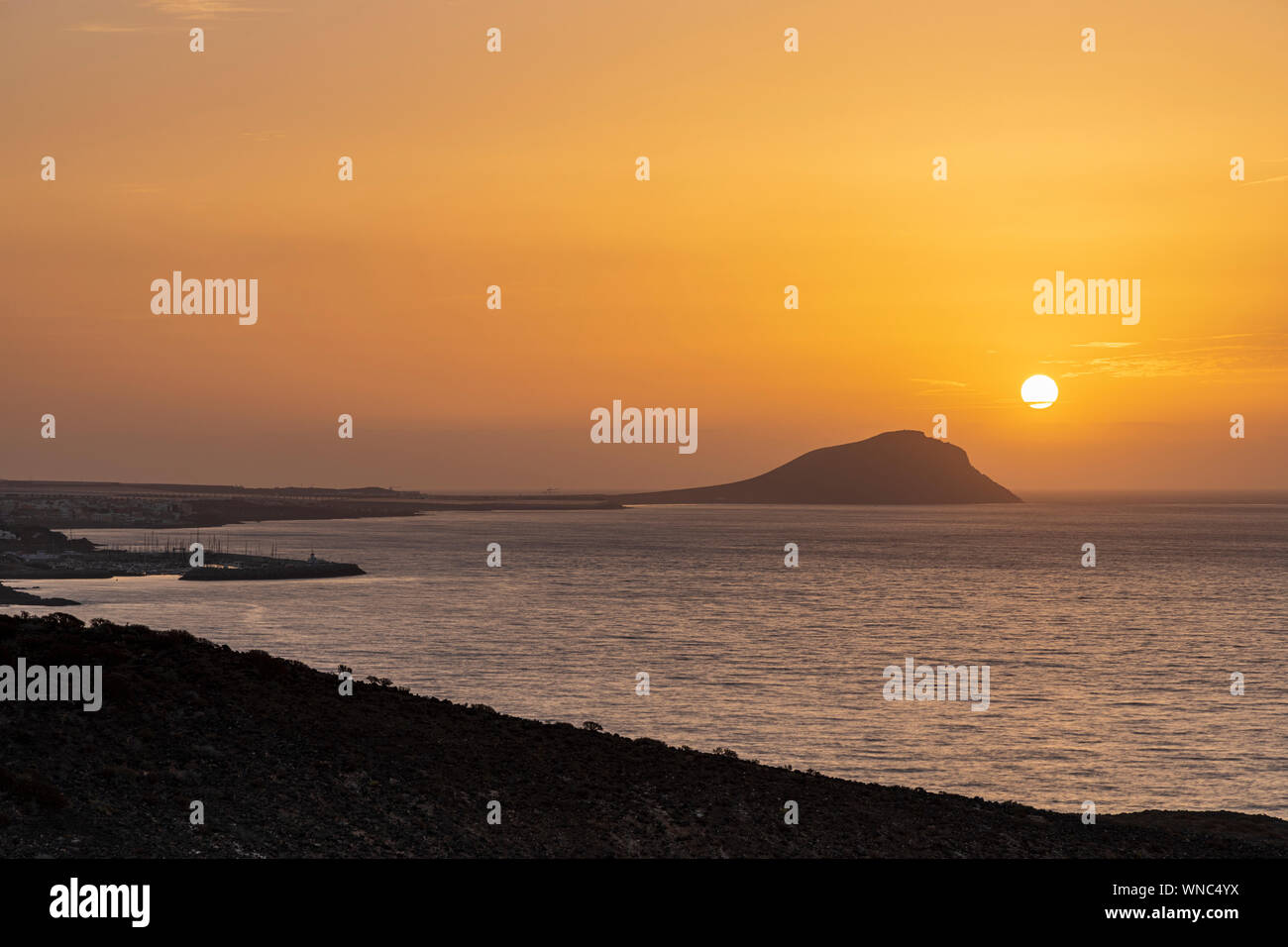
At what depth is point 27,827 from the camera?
1542 centimetres

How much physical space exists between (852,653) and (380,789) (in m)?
52.6

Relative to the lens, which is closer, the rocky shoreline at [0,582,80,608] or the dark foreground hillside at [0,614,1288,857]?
the dark foreground hillside at [0,614,1288,857]

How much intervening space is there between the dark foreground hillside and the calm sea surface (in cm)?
1282

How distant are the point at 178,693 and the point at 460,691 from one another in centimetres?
2963

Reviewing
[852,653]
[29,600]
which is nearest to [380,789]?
[852,653]

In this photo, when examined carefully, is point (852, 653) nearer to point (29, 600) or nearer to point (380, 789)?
point (380, 789)

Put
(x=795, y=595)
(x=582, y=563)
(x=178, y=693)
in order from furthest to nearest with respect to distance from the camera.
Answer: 1. (x=582, y=563)
2. (x=795, y=595)
3. (x=178, y=693)

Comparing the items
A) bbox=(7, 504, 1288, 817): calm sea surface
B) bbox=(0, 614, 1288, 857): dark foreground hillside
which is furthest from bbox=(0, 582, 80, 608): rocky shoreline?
bbox=(0, 614, 1288, 857): dark foreground hillside

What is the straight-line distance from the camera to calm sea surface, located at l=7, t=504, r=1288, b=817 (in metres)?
39.1

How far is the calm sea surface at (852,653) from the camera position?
39062mm

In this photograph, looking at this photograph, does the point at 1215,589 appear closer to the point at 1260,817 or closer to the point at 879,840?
the point at 1260,817

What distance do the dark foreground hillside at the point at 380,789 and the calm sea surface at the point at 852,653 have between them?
1282 centimetres

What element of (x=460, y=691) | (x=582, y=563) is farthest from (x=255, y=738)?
(x=582, y=563)

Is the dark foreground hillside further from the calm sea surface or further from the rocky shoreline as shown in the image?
the rocky shoreline
